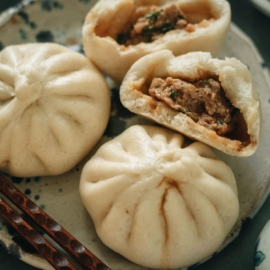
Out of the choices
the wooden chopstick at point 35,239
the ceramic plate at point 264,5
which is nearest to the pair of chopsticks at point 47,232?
the wooden chopstick at point 35,239

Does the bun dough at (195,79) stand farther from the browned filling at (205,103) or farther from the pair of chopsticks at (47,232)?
the pair of chopsticks at (47,232)

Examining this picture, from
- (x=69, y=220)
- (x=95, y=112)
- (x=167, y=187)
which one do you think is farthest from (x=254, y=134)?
(x=69, y=220)

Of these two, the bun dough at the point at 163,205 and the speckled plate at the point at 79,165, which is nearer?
the bun dough at the point at 163,205

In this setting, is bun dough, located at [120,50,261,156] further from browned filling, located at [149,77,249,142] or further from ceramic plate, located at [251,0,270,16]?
ceramic plate, located at [251,0,270,16]

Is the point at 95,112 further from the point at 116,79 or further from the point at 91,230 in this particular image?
the point at 91,230

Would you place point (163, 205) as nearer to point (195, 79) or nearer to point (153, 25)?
point (195, 79)

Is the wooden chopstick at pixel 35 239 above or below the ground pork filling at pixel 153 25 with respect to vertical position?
below
